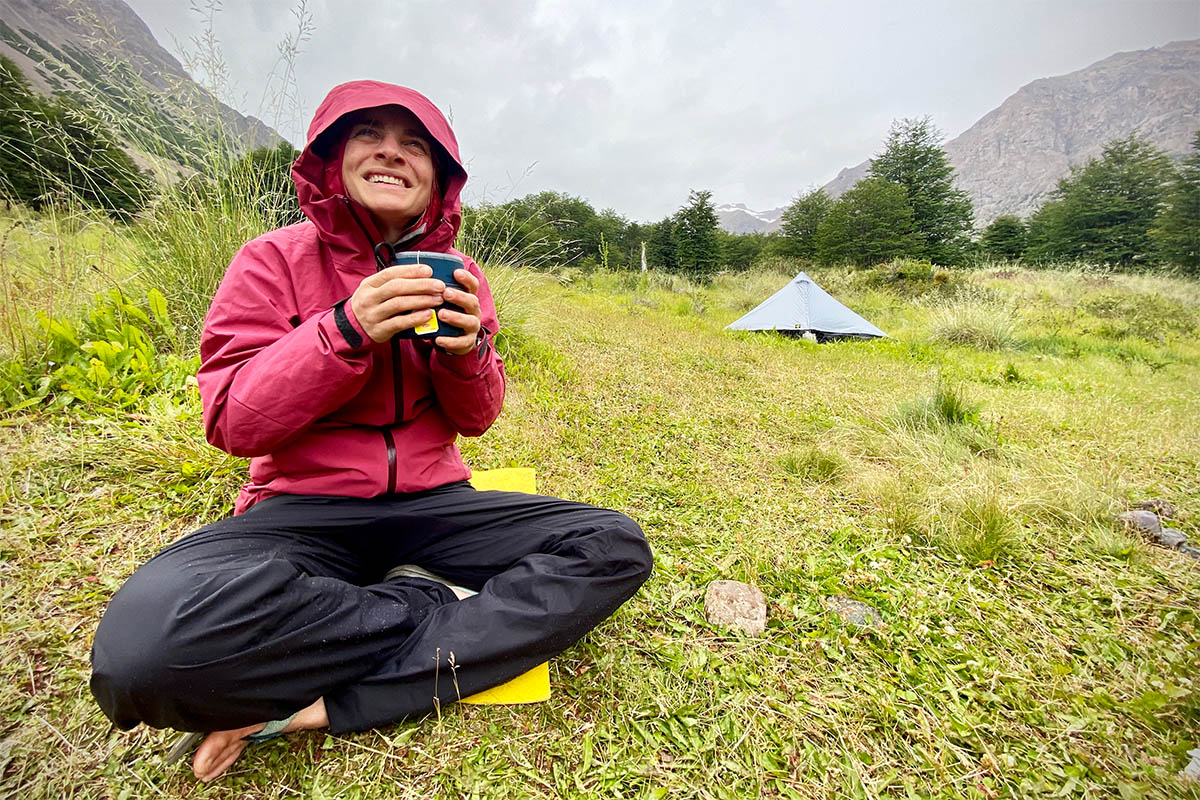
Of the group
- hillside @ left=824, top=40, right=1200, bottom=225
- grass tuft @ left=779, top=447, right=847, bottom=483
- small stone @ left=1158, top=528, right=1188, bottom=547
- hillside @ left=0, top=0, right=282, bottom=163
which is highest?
hillside @ left=824, top=40, right=1200, bottom=225

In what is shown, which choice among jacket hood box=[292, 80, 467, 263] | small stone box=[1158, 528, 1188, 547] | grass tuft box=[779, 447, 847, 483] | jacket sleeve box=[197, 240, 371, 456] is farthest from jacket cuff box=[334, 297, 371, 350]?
small stone box=[1158, 528, 1188, 547]

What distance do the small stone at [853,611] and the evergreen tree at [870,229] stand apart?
14.5 meters

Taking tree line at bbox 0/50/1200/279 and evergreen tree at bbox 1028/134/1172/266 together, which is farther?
evergreen tree at bbox 1028/134/1172/266

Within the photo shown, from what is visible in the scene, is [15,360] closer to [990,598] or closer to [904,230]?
[990,598]

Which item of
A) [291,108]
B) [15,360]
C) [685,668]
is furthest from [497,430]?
[291,108]

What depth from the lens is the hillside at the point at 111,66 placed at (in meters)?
2.17

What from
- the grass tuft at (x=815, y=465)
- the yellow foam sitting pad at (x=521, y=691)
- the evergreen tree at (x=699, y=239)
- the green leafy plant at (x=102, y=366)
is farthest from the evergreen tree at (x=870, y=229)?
the green leafy plant at (x=102, y=366)

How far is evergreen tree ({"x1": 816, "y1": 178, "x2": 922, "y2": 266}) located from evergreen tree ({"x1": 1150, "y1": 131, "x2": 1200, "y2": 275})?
4991mm

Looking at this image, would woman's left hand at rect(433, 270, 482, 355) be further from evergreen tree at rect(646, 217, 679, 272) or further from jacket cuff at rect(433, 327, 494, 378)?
evergreen tree at rect(646, 217, 679, 272)

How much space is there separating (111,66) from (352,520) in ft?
9.40

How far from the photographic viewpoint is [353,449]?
120 cm

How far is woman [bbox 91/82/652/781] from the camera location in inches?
33.1

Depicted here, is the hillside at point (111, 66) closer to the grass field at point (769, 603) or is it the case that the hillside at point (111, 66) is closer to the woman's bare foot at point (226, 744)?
the grass field at point (769, 603)

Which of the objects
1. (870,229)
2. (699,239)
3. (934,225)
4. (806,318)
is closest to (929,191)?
(934,225)
